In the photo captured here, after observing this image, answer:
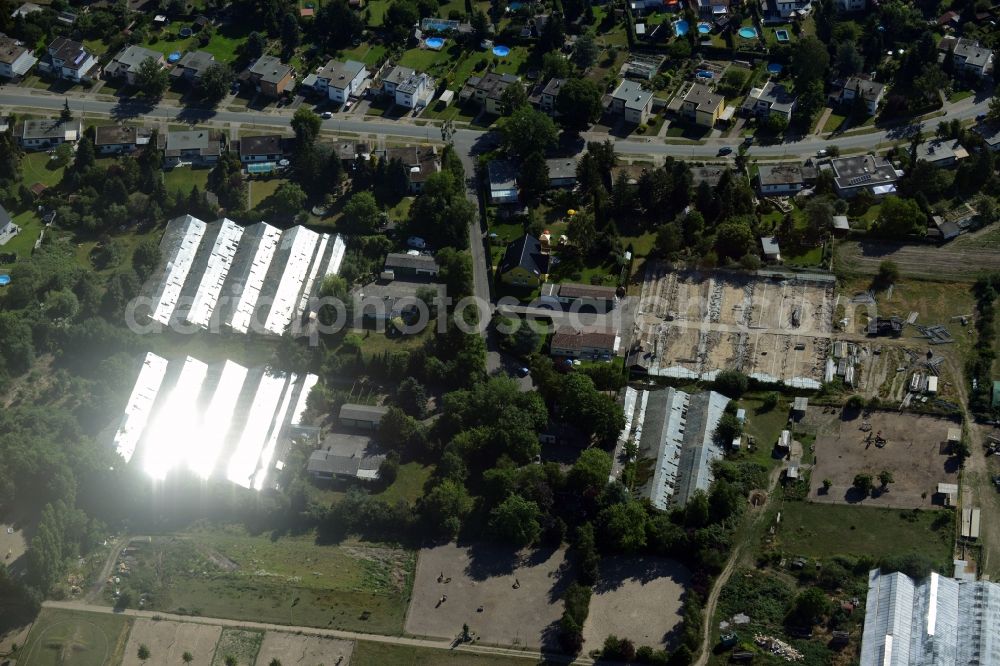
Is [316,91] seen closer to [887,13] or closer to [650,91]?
[650,91]

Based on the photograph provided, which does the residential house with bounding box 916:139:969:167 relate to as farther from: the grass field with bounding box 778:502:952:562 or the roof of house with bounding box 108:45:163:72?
the roof of house with bounding box 108:45:163:72

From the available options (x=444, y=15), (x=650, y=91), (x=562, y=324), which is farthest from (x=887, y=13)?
(x=562, y=324)

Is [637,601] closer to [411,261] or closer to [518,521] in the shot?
[518,521]

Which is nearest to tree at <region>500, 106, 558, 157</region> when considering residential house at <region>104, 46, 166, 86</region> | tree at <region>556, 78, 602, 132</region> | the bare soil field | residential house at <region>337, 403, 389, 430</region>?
tree at <region>556, 78, 602, 132</region>

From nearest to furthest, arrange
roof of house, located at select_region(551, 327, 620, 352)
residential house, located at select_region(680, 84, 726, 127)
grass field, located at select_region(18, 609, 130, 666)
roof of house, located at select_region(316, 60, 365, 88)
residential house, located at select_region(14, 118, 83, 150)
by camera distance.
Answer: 1. grass field, located at select_region(18, 609, 130, 666)
2. roof of house, located at select_region(551, 327, 620, 352)
3. residential house, located at select_region(680, 84, 726, 127)
4. residential house, located at select_region(14, 118, 83, 150)
5. roof of house, located at select_region(316, 60, 365, 88)

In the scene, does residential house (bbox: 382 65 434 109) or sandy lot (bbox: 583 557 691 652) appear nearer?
sandy lot (bbox: 583 557 691 652)

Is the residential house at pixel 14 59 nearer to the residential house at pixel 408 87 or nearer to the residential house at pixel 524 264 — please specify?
the residential house at pixel 408 87
